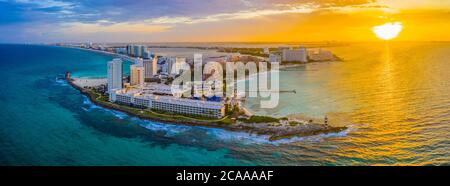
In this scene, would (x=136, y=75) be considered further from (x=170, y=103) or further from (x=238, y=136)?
(x=238, y=136)

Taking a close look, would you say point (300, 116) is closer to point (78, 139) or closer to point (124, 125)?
point (124, 125)

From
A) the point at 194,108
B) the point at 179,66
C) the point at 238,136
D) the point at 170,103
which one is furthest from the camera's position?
the point at 179,66

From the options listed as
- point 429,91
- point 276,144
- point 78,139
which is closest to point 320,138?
point 276,144

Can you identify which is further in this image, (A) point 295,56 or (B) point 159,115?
(A) point 295,56

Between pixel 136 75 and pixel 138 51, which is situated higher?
pixel 138 51

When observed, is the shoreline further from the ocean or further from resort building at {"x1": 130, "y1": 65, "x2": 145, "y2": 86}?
resort building at {"x1": 130, "y1": 65, "x2": 145, "y2": 86}

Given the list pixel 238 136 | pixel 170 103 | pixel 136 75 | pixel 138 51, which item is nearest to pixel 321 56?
pixel 138 51

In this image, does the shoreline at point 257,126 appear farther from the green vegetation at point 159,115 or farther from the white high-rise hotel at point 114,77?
the white high-rise hotel at point 114,77

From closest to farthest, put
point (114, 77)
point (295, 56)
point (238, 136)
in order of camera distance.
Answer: point (238, 136) < point (114, 77) < point (295, 56)

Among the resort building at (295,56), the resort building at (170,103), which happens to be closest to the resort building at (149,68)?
the resort building at (170,103)

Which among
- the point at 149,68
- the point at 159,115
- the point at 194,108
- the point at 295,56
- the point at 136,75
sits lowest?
the point at 159,115

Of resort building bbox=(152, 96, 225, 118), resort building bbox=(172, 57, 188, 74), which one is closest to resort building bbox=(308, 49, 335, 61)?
resort building bbox=(172, 57, 188, 74)
